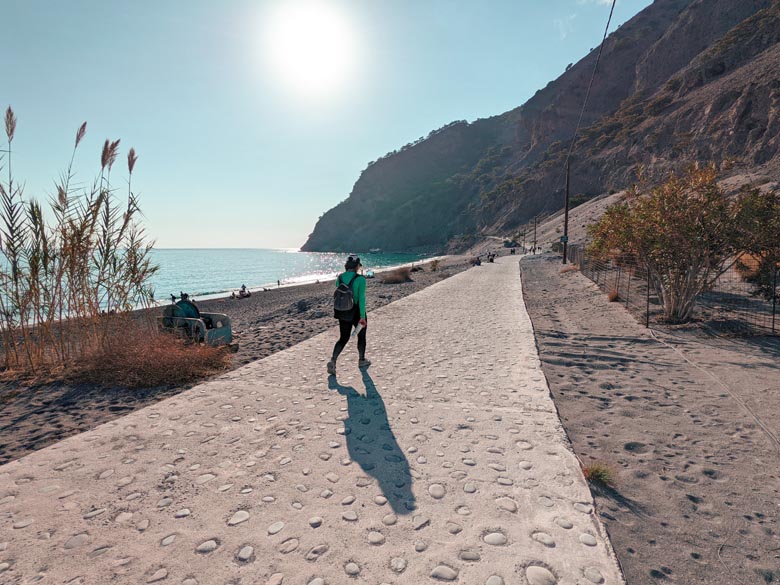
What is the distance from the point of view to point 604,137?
72.8 meters

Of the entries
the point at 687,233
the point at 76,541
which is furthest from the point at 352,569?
the point at 687,233

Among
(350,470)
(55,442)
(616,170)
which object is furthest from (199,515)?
(616,170)

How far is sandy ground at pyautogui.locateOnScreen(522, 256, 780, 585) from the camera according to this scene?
2281mm

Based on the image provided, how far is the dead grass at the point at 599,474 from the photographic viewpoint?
2977 millimetres

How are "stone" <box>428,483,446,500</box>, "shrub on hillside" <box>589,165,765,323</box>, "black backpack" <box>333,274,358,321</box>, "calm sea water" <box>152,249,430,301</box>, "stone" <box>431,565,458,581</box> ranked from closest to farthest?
"stone" <box>431,565,458,581</box>, "stone" <box>428,483,446,500</box>, "black backpack" <box>333,274,358,321</box>, "shrub on hillside" <box>589,165,765,323</box>, "calm sea water" <box>152,249,430,301</box>

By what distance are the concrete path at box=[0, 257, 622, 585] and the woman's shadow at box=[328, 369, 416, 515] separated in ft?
0.06

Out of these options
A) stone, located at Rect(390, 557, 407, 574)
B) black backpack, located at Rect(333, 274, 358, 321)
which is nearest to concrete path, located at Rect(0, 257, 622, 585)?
stone, located at Rect(390, 557, 407, 574)

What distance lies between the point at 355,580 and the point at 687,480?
9.07ft

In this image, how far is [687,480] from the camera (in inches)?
118

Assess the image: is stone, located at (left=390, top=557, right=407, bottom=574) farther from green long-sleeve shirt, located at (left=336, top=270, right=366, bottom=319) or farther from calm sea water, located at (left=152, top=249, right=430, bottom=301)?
calm sea water, located at (left=152, top=249, right=430, bottom=301)

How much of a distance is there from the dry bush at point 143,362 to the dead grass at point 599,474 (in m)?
5.22

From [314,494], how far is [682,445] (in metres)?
3.41

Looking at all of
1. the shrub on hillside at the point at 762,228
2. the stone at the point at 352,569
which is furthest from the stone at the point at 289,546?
the shrub on hillside at the point at 762,228

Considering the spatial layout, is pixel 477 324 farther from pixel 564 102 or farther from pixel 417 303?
pixel 564 102
